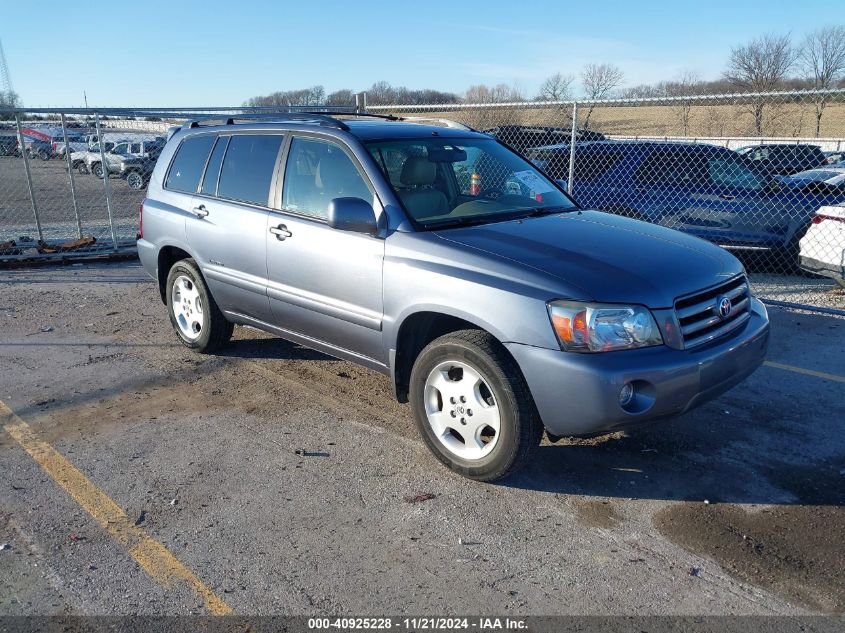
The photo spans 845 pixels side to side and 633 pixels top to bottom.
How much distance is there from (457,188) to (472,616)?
277 cm

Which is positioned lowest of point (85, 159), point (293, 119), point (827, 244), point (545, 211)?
point (85, 159)

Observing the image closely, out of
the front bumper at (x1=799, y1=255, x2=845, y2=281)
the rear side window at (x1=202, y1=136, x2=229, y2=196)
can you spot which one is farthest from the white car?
the rear side window at (x1=202, y1=136, x2=229, y2=196)

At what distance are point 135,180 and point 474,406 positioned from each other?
20.5m

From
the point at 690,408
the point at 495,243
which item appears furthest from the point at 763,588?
the point at 495,243

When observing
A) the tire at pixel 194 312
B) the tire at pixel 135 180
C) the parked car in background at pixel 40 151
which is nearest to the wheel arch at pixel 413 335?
the tire at pixel 194 312

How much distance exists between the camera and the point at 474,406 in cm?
388

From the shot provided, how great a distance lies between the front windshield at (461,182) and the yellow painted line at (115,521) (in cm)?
226

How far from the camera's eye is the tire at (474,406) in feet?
12.0

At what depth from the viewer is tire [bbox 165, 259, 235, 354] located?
5.86m

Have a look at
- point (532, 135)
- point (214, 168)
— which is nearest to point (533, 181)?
point (214, 168)

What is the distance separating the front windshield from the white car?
3709mm

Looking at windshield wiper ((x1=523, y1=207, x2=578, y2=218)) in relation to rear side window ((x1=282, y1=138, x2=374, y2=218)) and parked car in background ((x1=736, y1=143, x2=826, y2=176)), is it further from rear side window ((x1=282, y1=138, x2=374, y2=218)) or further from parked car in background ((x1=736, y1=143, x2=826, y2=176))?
parked car in background ((x1=736, y1=143, x2=826, y2=176))

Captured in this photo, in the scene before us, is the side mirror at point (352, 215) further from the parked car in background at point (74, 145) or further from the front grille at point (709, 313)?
the parked car in background at point (74, 145)

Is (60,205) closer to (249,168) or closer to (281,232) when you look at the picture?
(249,168)
